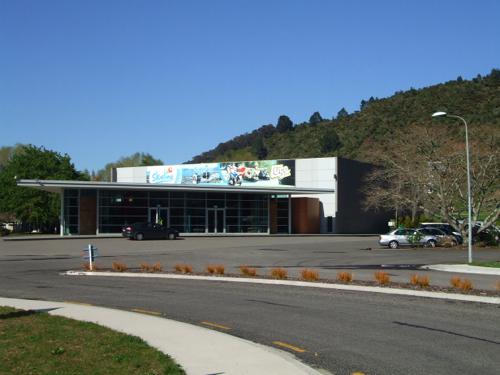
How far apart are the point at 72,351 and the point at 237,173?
65056 millimetres

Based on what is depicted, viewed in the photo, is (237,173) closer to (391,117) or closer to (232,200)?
(232,200)

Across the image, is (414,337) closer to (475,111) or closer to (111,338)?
(111,338)

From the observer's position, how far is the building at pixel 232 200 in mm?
54500

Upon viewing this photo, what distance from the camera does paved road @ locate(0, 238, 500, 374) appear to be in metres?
8.52

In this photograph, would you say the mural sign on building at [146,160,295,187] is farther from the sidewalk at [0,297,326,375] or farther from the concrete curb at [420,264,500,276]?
the sidewalk at [0,297,326,375]

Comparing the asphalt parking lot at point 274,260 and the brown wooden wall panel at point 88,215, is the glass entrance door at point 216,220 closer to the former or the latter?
the brown wooden wall panel at point 88,215

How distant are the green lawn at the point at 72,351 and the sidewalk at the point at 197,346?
14.5 inches

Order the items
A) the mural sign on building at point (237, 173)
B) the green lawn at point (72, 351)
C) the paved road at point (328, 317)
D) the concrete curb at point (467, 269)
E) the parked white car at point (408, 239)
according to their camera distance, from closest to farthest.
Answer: the green lawn at point (72, 351)
the paved road at point (328, 317)
the concrete curb at point (467, 269)
the parked white car at point (408, 239)
the mural sign on building at point (237, 173)

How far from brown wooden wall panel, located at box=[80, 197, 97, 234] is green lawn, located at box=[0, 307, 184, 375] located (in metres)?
45.0

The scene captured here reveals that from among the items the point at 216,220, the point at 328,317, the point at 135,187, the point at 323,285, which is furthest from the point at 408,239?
the point at 328,317

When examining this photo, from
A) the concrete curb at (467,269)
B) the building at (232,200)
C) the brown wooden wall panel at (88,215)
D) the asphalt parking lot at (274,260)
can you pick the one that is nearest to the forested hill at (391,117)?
the building at (232,200)

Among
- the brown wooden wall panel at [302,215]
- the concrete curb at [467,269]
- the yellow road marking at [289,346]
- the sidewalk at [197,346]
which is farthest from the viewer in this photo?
the brown wooden wall panel at [302,215]

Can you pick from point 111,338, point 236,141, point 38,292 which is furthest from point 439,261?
point 236,141

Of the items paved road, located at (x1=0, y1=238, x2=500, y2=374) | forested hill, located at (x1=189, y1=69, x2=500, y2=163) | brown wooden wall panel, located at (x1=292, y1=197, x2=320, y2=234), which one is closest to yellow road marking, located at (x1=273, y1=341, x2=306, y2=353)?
paved road, located at (x1=0, y1=238, x2=500, y2=374)
